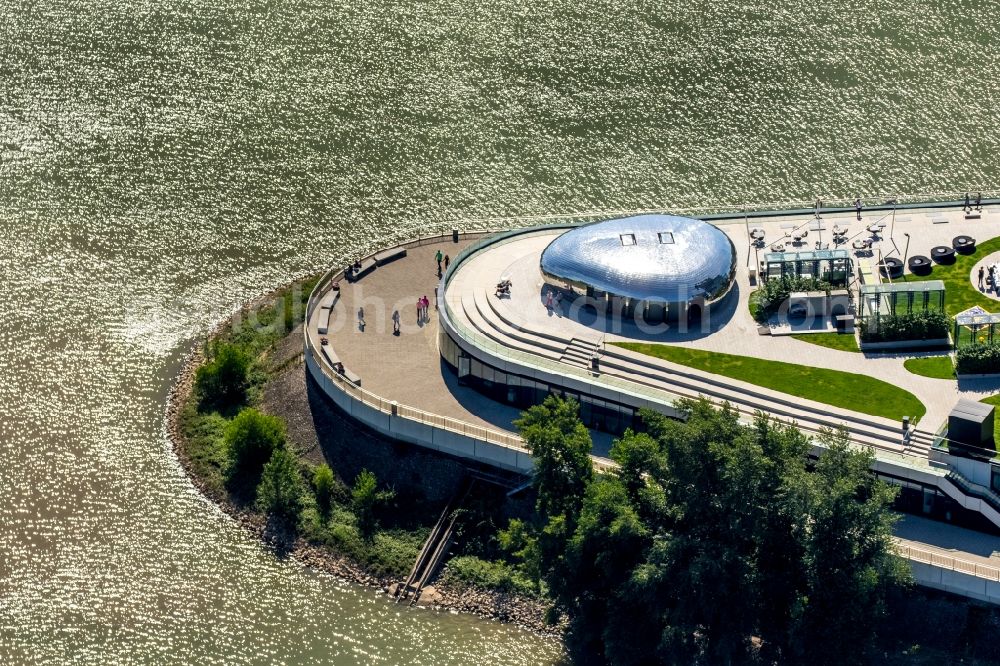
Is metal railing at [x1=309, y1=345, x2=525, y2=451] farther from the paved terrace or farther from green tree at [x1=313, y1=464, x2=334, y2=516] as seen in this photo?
green tree at [x1=313, y1=464, x2=334, y2=516]

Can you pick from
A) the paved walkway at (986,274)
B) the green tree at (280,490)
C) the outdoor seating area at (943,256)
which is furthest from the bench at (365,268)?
the paved walkway at (986,274)

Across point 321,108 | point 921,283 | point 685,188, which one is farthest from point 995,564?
point 321,108

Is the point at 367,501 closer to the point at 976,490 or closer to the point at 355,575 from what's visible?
the point at 355,575

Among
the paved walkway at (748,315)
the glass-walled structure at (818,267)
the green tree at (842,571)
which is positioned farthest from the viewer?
the glass-walled structure at (818,267)

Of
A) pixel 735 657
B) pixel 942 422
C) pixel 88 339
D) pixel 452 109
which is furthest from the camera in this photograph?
pixel 452 109

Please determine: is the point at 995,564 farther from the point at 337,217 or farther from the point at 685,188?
the point at 337,217

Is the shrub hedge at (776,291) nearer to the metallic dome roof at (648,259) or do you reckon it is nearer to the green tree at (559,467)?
the metallic dome roof at (648,259)

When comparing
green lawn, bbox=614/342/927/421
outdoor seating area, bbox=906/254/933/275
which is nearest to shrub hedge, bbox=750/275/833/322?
green lawn, bbox=614/342/927/421
